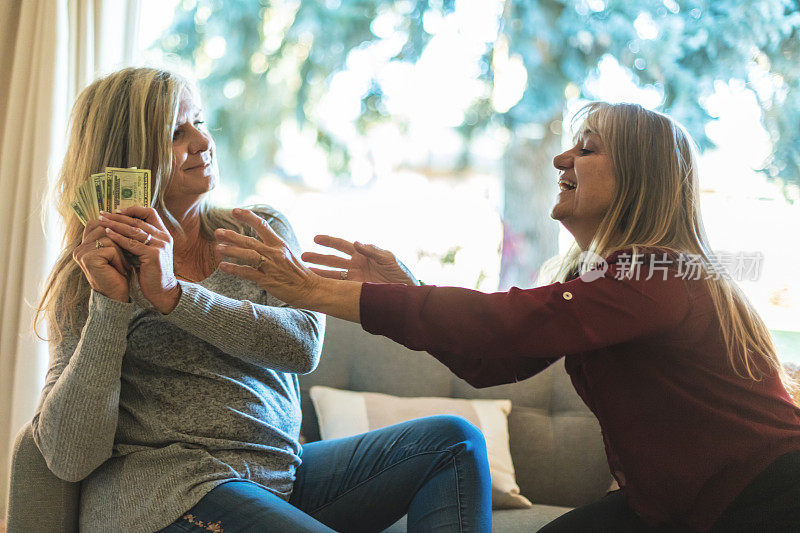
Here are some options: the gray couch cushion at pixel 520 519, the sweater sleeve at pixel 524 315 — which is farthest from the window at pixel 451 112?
the sweater sleeve at pixel 524 315

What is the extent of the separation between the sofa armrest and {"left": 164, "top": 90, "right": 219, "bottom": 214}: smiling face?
2.00 ft

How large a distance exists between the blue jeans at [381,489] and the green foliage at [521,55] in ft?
8.53

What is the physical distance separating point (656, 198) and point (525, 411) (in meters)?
1.09

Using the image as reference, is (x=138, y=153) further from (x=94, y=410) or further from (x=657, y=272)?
(x=657, y=272)

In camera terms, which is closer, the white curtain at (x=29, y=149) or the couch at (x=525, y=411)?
the couch at (x=525, y=411)

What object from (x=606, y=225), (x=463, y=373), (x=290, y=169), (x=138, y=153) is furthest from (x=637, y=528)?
(x=290, y=169)

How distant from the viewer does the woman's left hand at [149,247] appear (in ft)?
4.27

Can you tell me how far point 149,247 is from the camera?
1310 mm

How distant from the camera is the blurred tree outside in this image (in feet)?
11.0

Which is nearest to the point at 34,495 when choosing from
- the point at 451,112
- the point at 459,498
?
the point at 459,498

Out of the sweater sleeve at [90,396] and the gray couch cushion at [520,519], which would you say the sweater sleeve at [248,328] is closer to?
the sweater sleeve at [90,396]

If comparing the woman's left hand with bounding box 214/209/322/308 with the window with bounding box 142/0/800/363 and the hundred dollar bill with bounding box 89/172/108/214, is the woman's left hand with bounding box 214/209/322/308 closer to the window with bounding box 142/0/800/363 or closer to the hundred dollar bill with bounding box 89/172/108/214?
the hundred dollar bill with bounding box 89/172/108/214

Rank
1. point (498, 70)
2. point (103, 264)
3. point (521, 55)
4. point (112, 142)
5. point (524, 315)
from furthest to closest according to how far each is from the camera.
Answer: point (498, 70)
point (521, 55)
point (112, 142)
point (103, 264)
point (524, 315)

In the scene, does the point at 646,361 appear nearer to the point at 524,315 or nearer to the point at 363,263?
the point at 524,315
